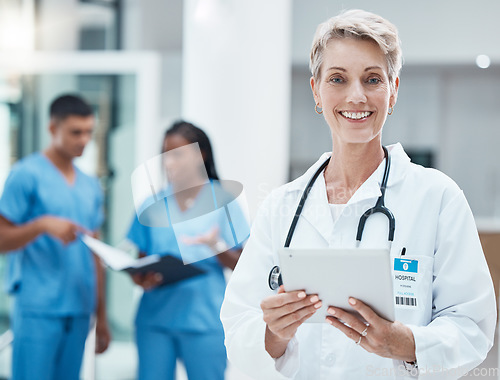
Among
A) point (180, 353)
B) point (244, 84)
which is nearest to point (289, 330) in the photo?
point (180, 353)

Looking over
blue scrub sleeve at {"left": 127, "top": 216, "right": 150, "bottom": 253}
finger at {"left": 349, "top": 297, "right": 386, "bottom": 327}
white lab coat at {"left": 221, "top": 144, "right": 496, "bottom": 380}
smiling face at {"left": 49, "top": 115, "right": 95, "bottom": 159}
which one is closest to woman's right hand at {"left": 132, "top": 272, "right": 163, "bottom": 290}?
blue scrub sleeve at {"left": 127, "top": 216, "right": 150, "bottom": 253}

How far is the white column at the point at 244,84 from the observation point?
206 centimetres

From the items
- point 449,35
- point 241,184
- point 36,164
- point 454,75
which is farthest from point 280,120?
point 454,75

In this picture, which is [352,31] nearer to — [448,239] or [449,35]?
[448,239]

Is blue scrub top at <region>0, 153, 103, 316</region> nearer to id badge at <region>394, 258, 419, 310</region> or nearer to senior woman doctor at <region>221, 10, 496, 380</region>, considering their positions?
senior woman doctor at <region>221, 10, 496, 380</region>

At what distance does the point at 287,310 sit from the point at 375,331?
0.12 m

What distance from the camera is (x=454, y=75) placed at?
3680mm

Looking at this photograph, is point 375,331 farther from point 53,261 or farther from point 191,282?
point 53,261

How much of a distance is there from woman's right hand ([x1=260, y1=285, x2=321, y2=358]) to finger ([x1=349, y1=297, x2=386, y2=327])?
48 millimetres

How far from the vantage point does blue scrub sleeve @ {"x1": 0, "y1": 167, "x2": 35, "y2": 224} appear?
208cm

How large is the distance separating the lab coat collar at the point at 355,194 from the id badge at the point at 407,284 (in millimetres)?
120

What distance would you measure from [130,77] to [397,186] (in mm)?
1901

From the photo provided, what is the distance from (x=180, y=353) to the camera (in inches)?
71.7

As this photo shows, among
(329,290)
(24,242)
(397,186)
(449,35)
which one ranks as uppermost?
(449,35)
